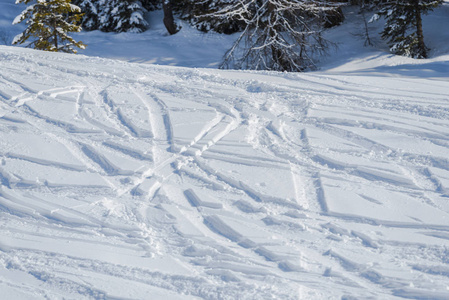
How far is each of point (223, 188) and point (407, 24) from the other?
35.4 feet

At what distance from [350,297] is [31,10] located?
1313cm

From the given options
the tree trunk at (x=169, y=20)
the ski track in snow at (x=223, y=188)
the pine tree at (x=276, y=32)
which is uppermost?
the tree trunk at (x=169, y=20)

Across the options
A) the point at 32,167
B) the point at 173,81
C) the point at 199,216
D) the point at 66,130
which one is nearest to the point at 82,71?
the point at 173,81

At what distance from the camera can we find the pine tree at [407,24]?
12.5 metres

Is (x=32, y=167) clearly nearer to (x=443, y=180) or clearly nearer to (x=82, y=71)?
(x=82, y=71)

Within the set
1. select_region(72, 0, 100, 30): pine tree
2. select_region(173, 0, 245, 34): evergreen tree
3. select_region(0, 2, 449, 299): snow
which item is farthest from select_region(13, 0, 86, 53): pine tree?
select_region(0, 2, 449, 299): snow

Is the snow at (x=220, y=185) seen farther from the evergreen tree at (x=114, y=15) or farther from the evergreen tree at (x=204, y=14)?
the evergreen tree at (x=114, y=15)

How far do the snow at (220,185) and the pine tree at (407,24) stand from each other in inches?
256

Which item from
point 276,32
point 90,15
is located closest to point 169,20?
point 90,15

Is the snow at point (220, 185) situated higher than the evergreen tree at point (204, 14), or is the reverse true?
the evergreen tree at point (204, 14)

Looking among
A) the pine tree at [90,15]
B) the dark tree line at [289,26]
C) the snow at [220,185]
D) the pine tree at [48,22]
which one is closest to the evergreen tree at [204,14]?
the dark tree line at [289,26]

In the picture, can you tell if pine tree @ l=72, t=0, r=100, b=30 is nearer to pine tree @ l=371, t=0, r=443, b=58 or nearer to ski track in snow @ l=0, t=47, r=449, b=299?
pine tree @ l=371, t=0, r=443, b=58

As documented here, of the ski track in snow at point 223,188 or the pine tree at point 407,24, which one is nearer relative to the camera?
the ski track in snow at point 223,188

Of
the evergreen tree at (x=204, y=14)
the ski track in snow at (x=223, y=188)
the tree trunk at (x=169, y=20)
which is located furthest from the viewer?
the tree trunk at (x=169, y=20)
